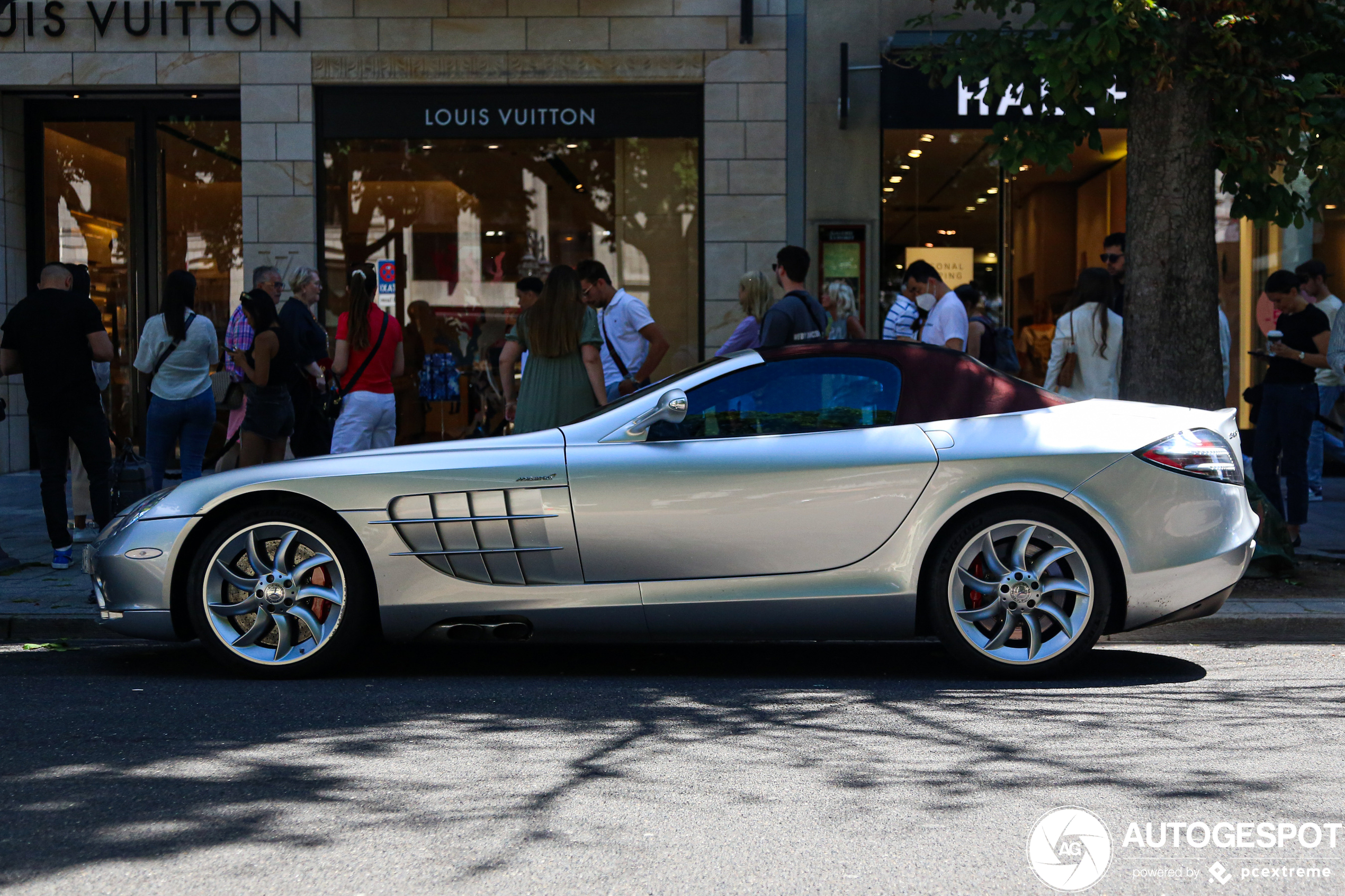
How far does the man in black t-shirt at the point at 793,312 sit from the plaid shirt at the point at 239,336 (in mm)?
3302

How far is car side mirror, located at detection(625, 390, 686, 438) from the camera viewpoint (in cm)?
552

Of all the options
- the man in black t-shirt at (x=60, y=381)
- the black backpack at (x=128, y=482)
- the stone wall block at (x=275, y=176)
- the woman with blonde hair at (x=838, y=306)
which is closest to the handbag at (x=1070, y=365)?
the woman with blonde hair at (x=838, y=306)

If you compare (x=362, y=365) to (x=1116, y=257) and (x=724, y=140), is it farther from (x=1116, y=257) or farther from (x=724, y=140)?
(x=724, y=140)

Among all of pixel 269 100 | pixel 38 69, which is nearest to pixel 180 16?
pixel 269 100

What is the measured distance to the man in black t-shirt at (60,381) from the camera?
826 centimetres

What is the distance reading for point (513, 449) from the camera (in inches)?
221

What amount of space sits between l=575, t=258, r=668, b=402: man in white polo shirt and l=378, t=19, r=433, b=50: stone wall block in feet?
17.8

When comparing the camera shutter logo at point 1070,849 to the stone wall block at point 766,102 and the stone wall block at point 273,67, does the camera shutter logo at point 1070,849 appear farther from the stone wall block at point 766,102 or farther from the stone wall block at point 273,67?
the stone wall block at point 273,67

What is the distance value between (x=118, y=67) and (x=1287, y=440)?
1082cm

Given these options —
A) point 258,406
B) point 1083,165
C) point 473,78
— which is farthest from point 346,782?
point 1083,165

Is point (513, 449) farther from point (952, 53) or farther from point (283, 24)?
point (283, 24)

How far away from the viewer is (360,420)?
28.5 ft

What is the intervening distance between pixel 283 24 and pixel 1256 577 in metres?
10.0

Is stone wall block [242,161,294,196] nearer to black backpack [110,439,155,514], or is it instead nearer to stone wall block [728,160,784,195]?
stone wall block [728,160,784,195]
